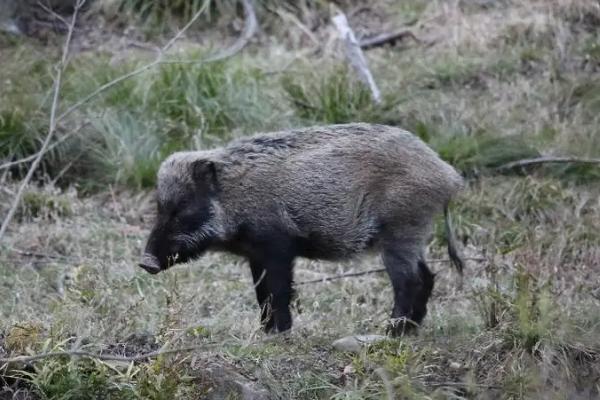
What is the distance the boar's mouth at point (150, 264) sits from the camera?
251 inches

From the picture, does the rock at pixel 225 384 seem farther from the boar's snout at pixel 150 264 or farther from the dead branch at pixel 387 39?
the dead branch at pixel 387 39

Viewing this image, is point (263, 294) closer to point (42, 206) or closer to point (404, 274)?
point (404, 274)

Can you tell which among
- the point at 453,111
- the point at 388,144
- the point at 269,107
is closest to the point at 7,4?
the point at 269,107

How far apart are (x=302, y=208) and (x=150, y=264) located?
33.9 inches

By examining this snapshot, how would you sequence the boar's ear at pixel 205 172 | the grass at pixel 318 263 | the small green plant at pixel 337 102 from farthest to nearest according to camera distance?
the small green plant at pixel 337 102 → the boar's ear at pixel 205 172 → the grass at pixel 318 263

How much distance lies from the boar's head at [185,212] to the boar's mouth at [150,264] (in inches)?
1.2

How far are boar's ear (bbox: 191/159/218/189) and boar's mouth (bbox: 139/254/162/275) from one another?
487 mm

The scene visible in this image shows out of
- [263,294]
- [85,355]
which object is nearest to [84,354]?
[85,355]

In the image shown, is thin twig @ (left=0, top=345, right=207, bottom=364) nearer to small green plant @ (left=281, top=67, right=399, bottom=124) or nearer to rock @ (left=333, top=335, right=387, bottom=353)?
rock @ (left=333, top=335, right=387, bottom=353)

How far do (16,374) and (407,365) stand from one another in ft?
5.63

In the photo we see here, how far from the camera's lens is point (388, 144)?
22.2 feet

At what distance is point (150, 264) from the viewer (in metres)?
6.39

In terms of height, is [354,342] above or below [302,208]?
below

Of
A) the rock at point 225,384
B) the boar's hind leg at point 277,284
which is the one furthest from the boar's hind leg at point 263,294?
the rock at point 225,384
